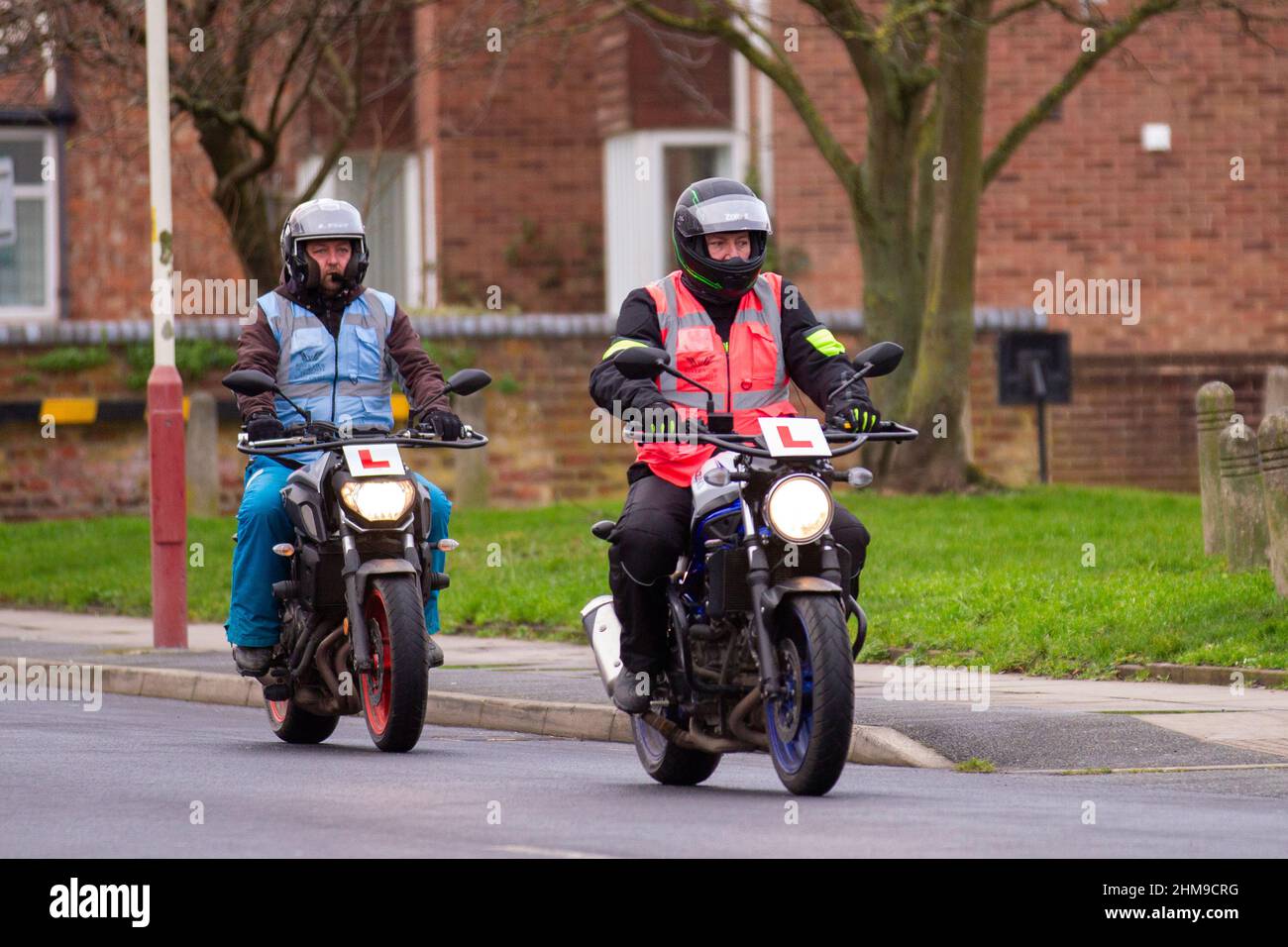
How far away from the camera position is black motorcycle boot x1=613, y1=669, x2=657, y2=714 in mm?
8531

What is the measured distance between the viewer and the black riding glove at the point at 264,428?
9664 mm

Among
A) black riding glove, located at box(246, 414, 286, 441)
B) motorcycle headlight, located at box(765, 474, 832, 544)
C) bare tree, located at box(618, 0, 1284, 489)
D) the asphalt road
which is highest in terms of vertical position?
bare tree, located at box(618, 0, 1284, 489)

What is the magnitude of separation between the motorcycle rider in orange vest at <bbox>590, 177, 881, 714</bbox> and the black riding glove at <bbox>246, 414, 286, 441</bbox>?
1591mm

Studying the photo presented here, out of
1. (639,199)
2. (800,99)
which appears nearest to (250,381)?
(800,99)

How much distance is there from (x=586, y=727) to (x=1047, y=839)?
4203 millimetres

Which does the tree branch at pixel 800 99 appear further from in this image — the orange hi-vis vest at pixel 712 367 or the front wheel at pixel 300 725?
the orange hi-vis vest at pixel 712 367

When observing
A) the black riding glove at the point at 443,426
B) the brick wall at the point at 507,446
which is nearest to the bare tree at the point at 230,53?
the brick wall at the point at 507,446

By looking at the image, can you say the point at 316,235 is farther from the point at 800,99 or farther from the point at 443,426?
the point at 800,99

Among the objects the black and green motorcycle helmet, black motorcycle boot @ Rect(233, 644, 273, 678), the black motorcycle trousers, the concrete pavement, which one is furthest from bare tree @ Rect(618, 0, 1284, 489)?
the black motorcycle trousers

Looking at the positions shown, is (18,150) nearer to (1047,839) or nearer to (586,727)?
(586,727)

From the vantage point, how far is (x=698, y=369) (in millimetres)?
8633

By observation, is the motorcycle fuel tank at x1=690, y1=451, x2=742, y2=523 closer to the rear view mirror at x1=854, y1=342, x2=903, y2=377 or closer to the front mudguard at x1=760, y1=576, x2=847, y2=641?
the front mudguard at x1=760, y1=576, x2=847, y2=641

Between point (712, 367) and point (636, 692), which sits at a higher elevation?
point (712, 367)

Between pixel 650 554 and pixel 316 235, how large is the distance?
2.50 m
